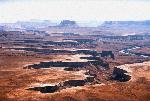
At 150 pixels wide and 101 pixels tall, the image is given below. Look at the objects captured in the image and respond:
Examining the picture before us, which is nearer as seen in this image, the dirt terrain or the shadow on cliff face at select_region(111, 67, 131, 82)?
the dirt terrain

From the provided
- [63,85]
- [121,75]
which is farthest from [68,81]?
[121,75]

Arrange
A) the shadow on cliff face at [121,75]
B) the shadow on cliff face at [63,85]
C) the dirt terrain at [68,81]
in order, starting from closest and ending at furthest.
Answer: the dirt terrain at [68,81] → the shadow on cliff face at [63,85] → the shadow on cliff face at [121,75]

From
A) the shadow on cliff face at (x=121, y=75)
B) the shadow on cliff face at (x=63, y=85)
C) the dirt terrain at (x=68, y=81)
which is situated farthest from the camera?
the shadow on cliff face at (x=121, y=75)

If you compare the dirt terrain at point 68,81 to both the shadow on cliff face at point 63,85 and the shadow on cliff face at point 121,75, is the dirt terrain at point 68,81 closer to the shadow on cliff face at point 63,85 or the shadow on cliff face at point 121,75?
the shadow on cliff face at point 63,85

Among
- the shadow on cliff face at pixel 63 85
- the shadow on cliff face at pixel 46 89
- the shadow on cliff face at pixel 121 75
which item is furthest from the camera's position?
the shadow on cliff face at pixel 121 75

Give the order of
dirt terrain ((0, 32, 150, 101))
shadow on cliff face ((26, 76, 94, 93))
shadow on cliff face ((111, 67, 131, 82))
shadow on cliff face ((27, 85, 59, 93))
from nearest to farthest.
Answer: dirt terrain ((0, 32, 150, 101))
shadow on cliff face ((27, 85, 59, 93))
shadow on cliff face ((26, 76, 94, 93))
shadow on cliff face ((111, 67, 131, 82))

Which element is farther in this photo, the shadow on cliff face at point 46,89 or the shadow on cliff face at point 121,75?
the shadow on cliff face at point 121,75

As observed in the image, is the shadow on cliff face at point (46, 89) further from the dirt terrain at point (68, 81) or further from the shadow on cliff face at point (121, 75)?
the shadow on cliff face at point (121, 75)

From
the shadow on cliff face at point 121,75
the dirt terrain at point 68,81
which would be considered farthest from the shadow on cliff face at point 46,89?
the shadow on cliff face at point 121,75

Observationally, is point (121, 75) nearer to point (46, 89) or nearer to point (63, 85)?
point (63, 85)

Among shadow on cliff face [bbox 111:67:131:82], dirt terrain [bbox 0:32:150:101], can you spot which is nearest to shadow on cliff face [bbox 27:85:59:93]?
dirt terrain [bbox 0:32:150:101]

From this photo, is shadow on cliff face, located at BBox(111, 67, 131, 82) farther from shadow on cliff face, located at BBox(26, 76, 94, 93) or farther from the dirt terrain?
shadow on cliff face, located at BBox(26, 76, 94, 93)

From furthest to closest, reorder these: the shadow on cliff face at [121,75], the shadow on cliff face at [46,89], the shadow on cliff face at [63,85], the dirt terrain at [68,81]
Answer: the shadow on cliff face at [121,75] < the shadow on cliff face at [63,85] < the shadow on cliff face at [46,89] < the dirt terrain at [68,81]
